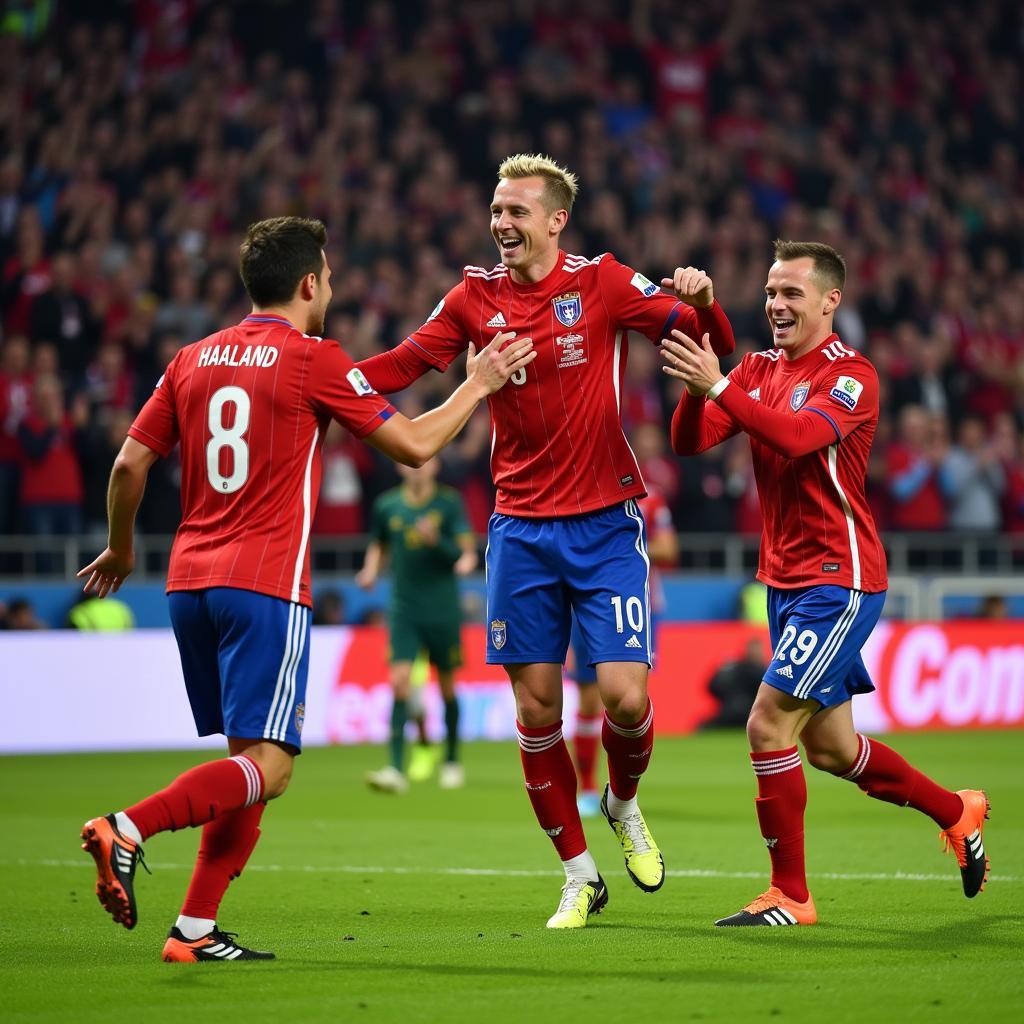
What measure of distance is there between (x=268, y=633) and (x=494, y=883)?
2.80m

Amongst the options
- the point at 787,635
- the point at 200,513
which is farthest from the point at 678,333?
the point at 200,513

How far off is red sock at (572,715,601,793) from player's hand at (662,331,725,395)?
501 cm

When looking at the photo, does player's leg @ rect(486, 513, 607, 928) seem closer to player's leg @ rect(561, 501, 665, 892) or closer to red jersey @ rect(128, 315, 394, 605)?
player's leg @ rect(561, 501, 665, 892)

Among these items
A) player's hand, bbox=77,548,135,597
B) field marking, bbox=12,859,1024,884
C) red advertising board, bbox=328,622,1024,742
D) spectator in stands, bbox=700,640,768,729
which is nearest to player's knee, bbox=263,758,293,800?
player's hand, bbox=77,548,135,597

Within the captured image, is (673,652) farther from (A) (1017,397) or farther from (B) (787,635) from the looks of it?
(B) (787,635)

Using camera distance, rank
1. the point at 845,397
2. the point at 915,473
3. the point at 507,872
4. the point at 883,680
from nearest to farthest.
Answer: the point at 845,397 → the point at 507,872 → the point at 883,680 → the point at 915,473

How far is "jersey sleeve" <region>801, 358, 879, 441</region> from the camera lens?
680cm

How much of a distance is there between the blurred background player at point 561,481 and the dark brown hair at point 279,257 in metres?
0.82

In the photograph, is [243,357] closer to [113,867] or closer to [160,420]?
[160,420]

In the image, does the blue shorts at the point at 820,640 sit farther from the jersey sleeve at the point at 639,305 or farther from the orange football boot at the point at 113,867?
the orange football boot at the point at 113,867

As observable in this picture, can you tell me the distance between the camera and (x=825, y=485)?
6.93 m

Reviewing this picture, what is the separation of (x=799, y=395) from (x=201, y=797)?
2.81 metres

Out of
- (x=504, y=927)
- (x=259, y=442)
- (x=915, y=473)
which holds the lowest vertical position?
(x=504, y=927)

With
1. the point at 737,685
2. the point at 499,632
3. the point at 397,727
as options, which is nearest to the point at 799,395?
the point at 499,632
